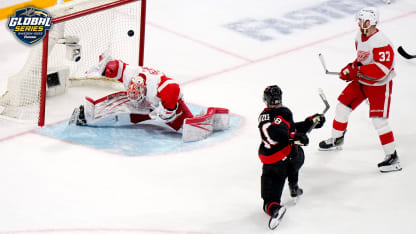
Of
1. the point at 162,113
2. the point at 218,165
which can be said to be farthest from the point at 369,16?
the point at 162,113


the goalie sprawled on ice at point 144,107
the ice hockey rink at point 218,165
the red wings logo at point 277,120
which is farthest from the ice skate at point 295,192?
the goalie sprawled on ice at point 144,107

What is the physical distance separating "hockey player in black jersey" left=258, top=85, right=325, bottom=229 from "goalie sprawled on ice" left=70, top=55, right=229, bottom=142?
3.96ft

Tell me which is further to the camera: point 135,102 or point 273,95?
point 135,102

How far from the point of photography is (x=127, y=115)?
6309mm

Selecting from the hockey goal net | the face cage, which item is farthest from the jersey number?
the hockey goal net

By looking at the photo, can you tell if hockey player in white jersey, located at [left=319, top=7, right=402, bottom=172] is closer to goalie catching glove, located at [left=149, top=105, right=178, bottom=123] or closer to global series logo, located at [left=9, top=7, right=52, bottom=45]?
goalie catching glove, located at [left=149, top=105, right=178, bottom=123]

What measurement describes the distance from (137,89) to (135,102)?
144mm

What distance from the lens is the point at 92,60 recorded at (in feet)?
22.8

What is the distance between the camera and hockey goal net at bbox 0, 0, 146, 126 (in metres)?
6.39

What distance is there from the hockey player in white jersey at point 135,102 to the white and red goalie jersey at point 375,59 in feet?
4.37

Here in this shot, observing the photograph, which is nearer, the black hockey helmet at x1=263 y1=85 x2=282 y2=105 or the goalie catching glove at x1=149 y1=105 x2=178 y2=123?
the black hockey helmet at x1=263 y1=85 x2=282 y2=105

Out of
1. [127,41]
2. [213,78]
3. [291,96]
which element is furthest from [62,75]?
[291,96]

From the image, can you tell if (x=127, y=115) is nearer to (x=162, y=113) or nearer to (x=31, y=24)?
(x=162, y=113)

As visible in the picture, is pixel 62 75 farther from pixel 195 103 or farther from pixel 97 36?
pixel 195 103
